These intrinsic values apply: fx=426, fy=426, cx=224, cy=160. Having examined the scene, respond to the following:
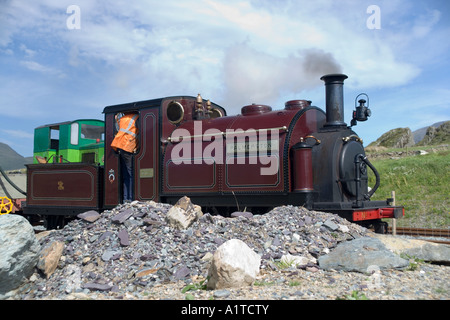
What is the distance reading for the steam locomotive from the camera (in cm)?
720

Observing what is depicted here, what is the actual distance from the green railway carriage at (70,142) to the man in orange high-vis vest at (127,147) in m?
2.57

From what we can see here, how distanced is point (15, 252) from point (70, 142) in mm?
7128

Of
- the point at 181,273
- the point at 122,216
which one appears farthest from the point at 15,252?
the point at 181,273

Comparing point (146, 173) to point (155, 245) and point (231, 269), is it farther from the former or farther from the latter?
point (231, 269)

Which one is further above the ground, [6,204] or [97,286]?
[6,204]

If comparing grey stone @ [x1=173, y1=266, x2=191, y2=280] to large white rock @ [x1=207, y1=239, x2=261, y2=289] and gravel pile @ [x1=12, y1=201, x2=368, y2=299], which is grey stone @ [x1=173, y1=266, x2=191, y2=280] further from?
large white rock @ [x1=207, y1=239, x2=261, y2=289]

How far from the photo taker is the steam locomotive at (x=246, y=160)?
23.6 ft

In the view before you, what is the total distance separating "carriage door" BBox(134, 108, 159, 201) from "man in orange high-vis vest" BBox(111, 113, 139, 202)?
0.55 feet

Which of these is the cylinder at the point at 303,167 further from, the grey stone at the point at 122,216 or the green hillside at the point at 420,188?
the green hillside at the point at 420,188

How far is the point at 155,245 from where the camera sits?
220 inches

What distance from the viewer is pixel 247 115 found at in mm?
8289

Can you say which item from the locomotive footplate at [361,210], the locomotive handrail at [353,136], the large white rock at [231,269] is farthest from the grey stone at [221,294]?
the locomotive handrail at [353,136]
